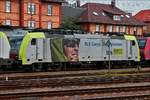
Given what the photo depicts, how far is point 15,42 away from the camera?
33.7 m

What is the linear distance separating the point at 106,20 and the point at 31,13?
21087 mm

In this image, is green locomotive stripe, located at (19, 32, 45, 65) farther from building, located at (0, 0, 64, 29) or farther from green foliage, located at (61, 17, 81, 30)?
green foliage, located at (61, 17, 81, 30)

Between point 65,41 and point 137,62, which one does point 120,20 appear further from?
point 65,41

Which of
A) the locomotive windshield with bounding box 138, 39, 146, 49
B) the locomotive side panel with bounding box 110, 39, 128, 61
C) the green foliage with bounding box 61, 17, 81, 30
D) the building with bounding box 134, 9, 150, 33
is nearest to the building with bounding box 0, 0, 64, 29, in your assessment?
the green foliage with bounding box 61, 17, 81, 30

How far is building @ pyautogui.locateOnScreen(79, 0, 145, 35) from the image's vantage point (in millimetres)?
85125

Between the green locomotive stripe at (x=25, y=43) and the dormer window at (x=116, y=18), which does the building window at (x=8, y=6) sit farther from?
the green locomotive stripe at (x=25, y=43)

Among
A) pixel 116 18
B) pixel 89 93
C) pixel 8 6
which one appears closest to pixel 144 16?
pixel 116 18

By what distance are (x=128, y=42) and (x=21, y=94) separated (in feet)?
73.4

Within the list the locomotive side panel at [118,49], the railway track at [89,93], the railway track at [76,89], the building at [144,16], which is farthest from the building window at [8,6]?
the building at [144,16]

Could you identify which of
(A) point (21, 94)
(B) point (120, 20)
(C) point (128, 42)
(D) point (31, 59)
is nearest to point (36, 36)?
(D) point (31, 59)

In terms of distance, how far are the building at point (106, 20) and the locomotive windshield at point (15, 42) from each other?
5008 centimetres

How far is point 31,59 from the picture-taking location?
33.1 m

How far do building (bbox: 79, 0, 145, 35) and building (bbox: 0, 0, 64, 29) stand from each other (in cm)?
967

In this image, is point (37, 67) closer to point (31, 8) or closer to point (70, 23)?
point (31, 8)
